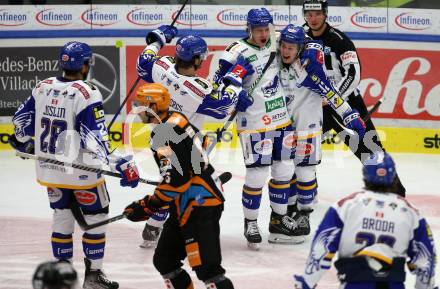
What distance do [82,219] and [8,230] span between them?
1.83 m

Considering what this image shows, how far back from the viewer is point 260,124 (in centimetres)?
737

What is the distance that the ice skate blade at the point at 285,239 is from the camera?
7.54 m

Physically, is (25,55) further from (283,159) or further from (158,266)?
(158,266)

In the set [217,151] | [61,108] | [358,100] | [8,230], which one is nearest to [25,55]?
[217,151]

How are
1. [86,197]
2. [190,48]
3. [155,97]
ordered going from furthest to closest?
1. [190,48]
2. [86,197]
3. [155,97]

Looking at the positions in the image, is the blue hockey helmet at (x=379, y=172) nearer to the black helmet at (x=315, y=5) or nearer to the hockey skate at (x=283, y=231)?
the hockey skate at (x=283, y=231)

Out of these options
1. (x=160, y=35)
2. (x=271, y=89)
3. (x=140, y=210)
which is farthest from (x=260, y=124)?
(x=140, y=210)

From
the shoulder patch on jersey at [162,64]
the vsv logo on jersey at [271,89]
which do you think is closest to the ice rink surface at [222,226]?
the vsv logo on jersey at [271,89]

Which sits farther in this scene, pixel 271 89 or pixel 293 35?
pixel 271 89

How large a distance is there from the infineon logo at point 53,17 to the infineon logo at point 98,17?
0.16 meters

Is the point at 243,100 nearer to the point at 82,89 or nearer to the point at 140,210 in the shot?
the point at 82,89

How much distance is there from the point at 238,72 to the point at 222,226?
147cm

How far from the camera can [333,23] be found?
34.9ft

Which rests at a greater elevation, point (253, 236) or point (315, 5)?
point (315, 5)
